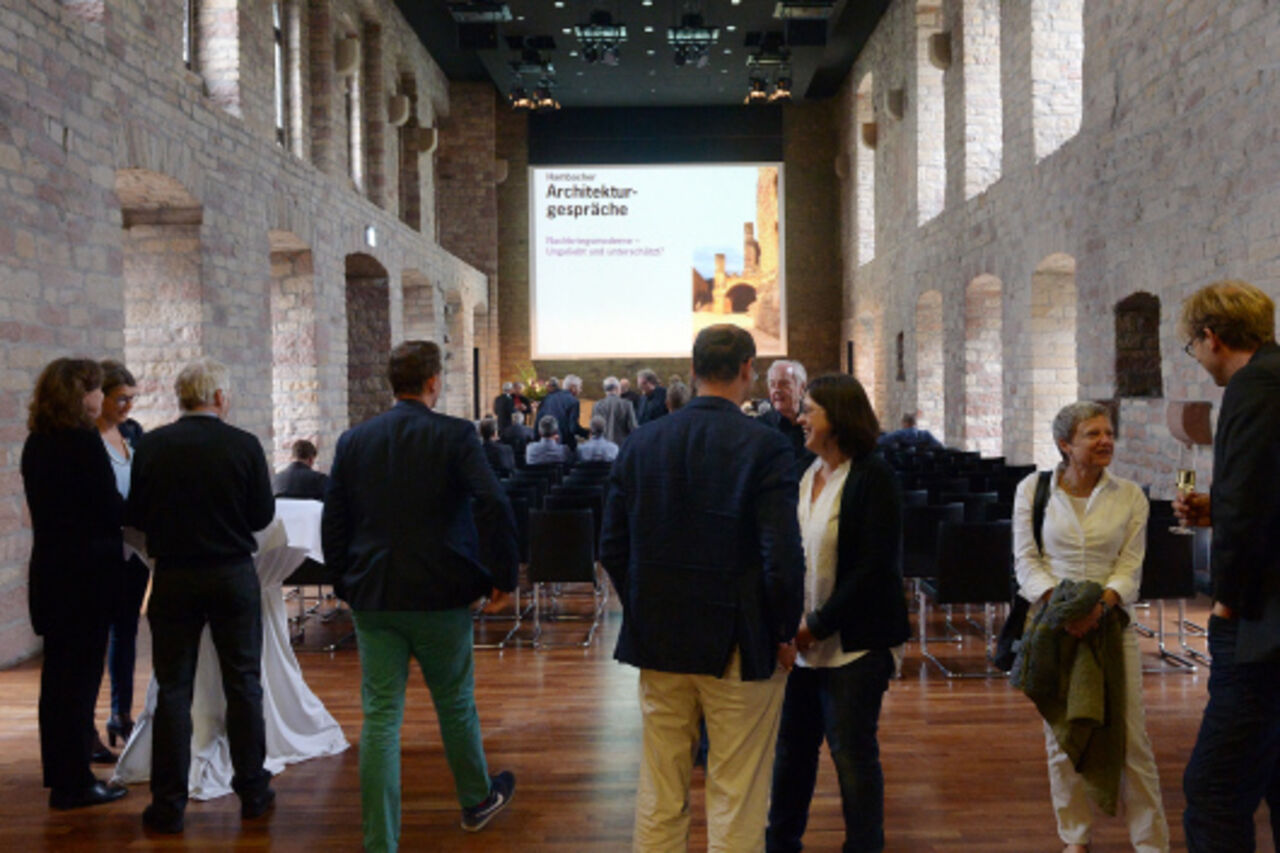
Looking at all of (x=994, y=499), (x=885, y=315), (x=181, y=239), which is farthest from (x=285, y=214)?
(x=885, y=315)

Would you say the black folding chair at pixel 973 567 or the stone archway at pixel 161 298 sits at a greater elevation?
the stone archway at pixel 161 298

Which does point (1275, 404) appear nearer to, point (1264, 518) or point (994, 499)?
point (1264, 518)

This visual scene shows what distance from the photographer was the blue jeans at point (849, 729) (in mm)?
2684

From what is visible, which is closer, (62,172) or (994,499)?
(62,172)

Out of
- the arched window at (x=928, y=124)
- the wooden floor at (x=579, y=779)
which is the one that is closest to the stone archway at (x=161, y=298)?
the wooden floor at (x=579, y=779)

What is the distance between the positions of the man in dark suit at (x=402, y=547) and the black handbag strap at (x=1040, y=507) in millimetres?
1496

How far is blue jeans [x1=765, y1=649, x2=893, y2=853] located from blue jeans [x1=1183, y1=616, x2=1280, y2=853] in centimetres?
72

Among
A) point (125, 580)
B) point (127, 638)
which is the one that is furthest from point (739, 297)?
point (125, 580)

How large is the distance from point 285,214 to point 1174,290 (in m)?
7.56

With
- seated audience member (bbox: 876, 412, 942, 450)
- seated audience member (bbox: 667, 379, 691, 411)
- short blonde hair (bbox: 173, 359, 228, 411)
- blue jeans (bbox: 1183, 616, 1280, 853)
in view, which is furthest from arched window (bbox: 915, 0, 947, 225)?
blue jeans (bbox: 1183, 616, 1280, 853)

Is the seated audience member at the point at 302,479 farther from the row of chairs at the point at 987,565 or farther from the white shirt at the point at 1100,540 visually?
the white shirt at the point at 1100,540

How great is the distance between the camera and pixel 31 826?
3.43m

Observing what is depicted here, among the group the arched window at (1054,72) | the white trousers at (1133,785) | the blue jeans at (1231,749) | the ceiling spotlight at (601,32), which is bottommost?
the white trousers at (1133,785)

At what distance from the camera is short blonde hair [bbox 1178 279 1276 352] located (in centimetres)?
Result: 233
